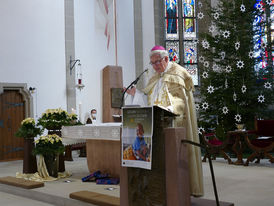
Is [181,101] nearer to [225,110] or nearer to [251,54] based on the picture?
[225,110]

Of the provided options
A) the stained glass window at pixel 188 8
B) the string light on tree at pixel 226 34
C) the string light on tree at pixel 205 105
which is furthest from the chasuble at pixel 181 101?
the stained glass window at pixel 188 8

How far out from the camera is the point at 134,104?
13.5 ft

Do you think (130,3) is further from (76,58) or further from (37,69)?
(37,69)

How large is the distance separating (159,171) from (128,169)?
13.3 inches

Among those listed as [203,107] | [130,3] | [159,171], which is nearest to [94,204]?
[159,171]

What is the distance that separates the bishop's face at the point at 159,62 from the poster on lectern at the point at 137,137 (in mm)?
932

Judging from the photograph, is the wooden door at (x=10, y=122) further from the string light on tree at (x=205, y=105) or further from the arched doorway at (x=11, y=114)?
the string light on tree at (x=205, y=105)

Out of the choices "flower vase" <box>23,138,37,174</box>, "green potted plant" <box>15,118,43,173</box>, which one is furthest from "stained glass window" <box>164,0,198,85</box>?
"flower vase" <box>23,138,37,174</box>

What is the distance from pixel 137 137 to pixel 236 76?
21.2ft

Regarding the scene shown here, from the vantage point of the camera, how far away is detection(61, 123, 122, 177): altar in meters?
5.49

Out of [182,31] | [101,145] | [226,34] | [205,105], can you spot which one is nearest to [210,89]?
[205,105]

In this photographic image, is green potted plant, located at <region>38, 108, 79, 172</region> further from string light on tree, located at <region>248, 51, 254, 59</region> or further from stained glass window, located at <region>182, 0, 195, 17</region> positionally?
stained glass window, located at <region>182, 0, 195, 17</region>

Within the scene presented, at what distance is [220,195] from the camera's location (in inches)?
178

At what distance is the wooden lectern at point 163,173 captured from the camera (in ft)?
10.1
